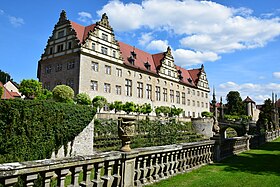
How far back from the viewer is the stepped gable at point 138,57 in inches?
1616

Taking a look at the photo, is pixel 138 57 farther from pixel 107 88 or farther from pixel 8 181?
pixel 8 181

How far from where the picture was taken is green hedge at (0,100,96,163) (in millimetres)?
12898

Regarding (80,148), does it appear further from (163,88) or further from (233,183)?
(163,88)

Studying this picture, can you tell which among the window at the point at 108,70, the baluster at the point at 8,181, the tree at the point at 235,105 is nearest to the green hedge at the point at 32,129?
the baluster at the point at 8,181

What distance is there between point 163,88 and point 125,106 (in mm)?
15987

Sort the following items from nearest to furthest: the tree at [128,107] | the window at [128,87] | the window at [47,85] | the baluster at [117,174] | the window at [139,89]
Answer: the baluster at [117,174] < the tree at [128,107] < the window at [47,85] < the window at [128,87] < the window at [139,89]

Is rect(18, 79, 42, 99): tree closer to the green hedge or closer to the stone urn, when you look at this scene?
the green hedge

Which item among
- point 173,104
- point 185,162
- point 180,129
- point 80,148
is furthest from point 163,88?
point 185,162

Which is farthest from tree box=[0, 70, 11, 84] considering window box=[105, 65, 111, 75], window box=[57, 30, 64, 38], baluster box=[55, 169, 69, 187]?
baluster box=[55, 169, 69, 187]

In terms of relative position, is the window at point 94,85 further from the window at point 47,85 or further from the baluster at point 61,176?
the baluster at point 61,176

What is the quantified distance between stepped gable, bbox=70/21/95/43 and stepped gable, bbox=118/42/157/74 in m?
7.37

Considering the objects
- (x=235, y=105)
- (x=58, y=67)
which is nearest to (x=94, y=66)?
(x=58, y=67)

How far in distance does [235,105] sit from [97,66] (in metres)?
54.5

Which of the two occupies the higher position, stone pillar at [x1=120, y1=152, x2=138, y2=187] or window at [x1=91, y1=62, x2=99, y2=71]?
window at [x1=91, y1=62, x2=99, y2=71]
